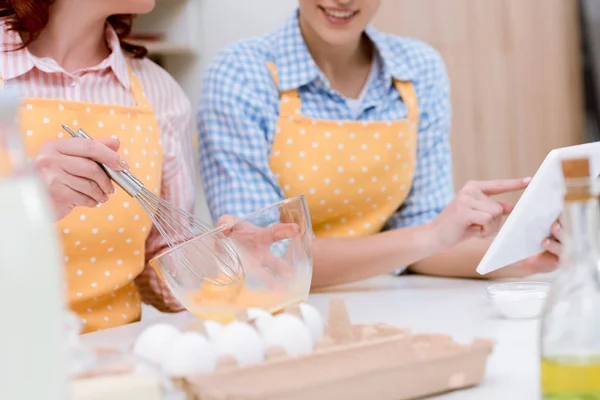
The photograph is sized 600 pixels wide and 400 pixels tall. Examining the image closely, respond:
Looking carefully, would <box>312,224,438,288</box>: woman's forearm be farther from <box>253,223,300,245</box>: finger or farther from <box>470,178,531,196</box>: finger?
<box>253,223,300,245</box>: finger

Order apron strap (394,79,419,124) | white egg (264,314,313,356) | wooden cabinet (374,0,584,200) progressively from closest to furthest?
white egg (264,314,313,356) → apron strap (394,79,419,124) → wooden cabinet (374,0,584,200)

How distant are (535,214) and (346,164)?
529 mm

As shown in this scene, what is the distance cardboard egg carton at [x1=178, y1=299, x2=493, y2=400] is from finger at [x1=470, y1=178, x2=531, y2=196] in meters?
0.53

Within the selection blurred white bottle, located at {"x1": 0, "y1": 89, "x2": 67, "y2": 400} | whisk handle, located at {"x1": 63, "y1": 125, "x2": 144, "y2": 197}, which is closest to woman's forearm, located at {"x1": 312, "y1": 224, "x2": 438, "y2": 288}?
whisk handle, located at {"x1": 63, "y1": 125, "x2": 144, "y2": 197}

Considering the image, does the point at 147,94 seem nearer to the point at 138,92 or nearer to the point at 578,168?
the point at 138,92

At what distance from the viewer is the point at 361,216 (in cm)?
153

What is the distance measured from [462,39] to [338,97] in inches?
48.3

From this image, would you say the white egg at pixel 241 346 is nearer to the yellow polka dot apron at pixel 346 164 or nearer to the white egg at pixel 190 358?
the white egg at pixel 190 358

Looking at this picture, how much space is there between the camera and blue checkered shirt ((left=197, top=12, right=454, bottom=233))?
139 cm

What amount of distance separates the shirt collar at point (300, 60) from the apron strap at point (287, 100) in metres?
0.01

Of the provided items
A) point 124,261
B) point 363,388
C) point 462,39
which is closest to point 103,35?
point 124,261

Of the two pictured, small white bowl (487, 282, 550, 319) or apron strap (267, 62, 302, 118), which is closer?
small white bowl (487, 282, 550, 319)

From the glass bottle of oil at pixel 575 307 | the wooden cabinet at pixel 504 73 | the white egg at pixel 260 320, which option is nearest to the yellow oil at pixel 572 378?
the glass bottle of oil at pixel 575 307

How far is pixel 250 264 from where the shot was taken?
886 mm
